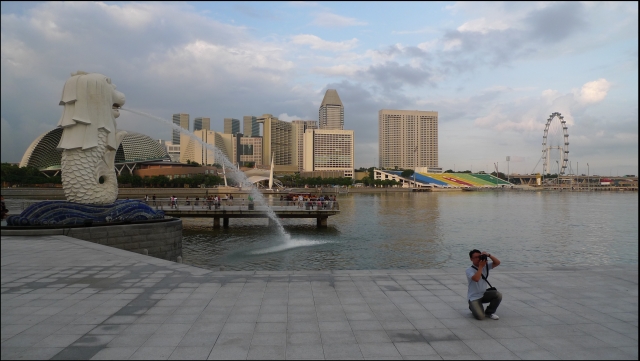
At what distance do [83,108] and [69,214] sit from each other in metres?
3.97

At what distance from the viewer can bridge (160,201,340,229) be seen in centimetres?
2769

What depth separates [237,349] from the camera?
5000 mm

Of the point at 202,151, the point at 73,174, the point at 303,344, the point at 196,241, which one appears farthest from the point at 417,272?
the point at 202,151

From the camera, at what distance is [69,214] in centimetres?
1454

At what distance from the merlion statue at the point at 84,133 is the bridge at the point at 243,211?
1201 centimetres

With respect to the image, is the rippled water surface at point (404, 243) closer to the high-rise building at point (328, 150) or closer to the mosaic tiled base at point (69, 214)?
the mosaic tiled base at point (69, 214)

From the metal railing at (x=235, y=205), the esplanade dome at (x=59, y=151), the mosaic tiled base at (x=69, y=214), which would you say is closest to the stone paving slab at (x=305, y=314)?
the mosaic tiled base at (x=69, y=214)

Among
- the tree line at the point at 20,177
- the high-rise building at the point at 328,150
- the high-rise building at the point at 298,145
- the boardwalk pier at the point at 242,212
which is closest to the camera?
the boardwalk pier at the point at 242,212

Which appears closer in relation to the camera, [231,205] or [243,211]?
[243,211]

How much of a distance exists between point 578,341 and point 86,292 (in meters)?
7.97

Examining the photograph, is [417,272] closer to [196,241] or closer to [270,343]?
[270,343]

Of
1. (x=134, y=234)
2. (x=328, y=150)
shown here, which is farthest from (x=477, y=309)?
(x=328, y=150)

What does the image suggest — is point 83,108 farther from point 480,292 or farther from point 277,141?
point 277,141

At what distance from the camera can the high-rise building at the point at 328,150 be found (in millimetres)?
177100
